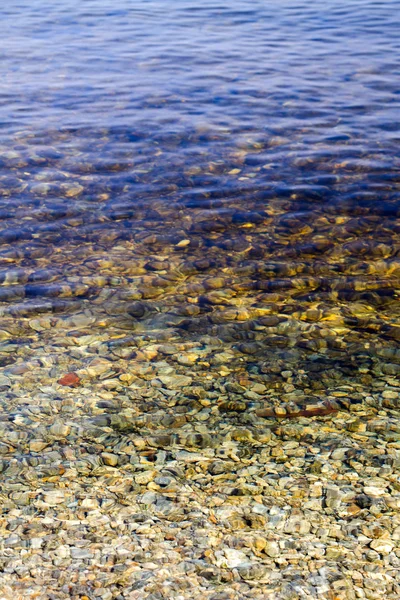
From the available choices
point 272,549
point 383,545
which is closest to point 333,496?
point 383,545

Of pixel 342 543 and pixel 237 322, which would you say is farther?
pixel 237 322

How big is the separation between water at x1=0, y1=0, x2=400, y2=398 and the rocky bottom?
1.16 feet

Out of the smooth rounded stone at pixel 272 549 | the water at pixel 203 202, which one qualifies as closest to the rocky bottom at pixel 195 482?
the smooth rounded stone at pixel 272 549

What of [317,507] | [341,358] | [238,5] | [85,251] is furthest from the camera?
[238,5]

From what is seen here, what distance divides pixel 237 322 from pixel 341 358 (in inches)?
47.2

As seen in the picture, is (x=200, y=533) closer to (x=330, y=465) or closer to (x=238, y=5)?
(x=330, y=465)

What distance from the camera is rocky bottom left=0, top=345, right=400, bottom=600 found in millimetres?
4309

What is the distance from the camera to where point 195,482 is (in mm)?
5188

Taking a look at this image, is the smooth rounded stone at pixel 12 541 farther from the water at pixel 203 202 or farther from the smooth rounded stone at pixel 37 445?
the water at pixel 203 202

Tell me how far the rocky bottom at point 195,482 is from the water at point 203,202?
1.16ft

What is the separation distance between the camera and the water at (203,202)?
7.22 meters

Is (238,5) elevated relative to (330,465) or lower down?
elevated

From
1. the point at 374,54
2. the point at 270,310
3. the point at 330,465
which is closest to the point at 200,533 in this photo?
the point at 330,465

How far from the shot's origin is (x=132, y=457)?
5.50 meters
